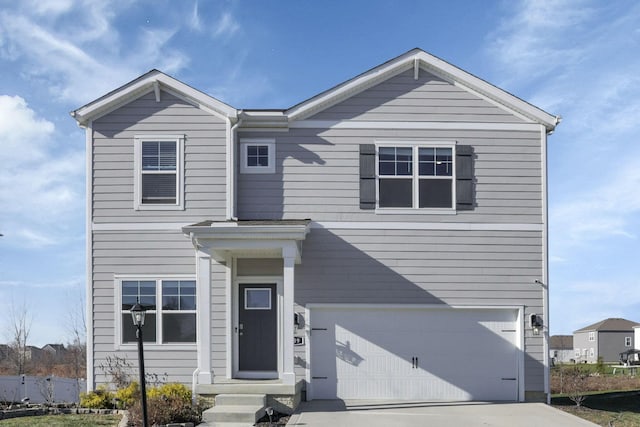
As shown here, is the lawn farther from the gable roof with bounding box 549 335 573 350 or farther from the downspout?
the gable roof with bounding box 549 335 573 350

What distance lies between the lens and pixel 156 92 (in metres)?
14.9

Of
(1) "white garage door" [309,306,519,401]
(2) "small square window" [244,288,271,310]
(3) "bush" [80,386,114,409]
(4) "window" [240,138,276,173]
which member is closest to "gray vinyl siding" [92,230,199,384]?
(3) "bush" [80,386,114,409]

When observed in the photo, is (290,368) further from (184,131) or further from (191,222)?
(184,131)

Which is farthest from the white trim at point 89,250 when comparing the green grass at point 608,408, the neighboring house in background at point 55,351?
the neighboring house in background at point 55,351

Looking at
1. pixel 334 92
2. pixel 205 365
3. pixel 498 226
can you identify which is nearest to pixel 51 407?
pixel 205 365

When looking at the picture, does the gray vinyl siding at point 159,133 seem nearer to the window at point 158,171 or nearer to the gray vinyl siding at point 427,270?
the window at point 158,171

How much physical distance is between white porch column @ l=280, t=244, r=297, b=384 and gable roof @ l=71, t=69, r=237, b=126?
318 centimetres

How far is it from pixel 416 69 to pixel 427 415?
6724mm

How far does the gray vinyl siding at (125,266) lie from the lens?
14703 millimetres

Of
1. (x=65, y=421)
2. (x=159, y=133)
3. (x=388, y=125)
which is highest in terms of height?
(x=388, y=125)

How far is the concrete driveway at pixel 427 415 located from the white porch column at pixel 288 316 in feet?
2.23

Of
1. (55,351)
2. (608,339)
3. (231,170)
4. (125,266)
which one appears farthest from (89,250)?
(608,339)

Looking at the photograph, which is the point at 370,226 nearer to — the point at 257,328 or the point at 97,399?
the point at 257,328

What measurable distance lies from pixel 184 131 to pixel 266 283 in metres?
3.41
